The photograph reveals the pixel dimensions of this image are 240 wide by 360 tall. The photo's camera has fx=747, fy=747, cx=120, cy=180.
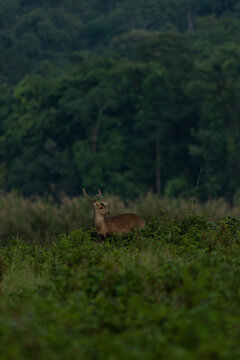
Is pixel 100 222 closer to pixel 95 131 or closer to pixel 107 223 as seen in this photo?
pixel 107 223

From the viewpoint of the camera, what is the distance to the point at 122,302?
5672mm

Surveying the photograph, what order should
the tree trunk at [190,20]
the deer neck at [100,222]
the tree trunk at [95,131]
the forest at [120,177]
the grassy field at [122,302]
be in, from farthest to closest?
the tree trunk at [190,20] < the tree trunk at [95,131] < the deer neck at [100,222] < the forest at [120,177] < the grassy field at [122,302]

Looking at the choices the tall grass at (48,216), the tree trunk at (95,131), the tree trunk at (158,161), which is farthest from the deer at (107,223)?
the tree trunk at (95,131)

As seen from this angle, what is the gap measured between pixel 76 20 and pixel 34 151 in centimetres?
2295

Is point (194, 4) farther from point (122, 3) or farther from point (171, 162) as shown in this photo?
point (171, 162)

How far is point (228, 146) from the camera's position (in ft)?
113

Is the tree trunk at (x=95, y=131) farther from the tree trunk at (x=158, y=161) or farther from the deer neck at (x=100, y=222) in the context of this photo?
the deer neck at (x=100, y=222)

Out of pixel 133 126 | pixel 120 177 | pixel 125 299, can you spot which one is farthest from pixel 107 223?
A: pixel 133 126

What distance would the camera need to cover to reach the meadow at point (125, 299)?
4.60 metres

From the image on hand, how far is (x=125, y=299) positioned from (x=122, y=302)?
0.27 feet

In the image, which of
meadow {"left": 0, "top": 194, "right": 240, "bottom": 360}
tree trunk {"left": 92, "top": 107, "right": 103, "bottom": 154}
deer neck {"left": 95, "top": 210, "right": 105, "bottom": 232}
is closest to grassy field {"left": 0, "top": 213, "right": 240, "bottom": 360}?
meadow {"left": 0, "top": 194, "right": 240, "bottom": 360}

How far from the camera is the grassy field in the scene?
4.59 m

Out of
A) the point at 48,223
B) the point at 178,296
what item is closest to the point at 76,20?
the point at 48,223

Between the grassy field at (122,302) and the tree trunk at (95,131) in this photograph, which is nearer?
the grassy field at (122,302)
